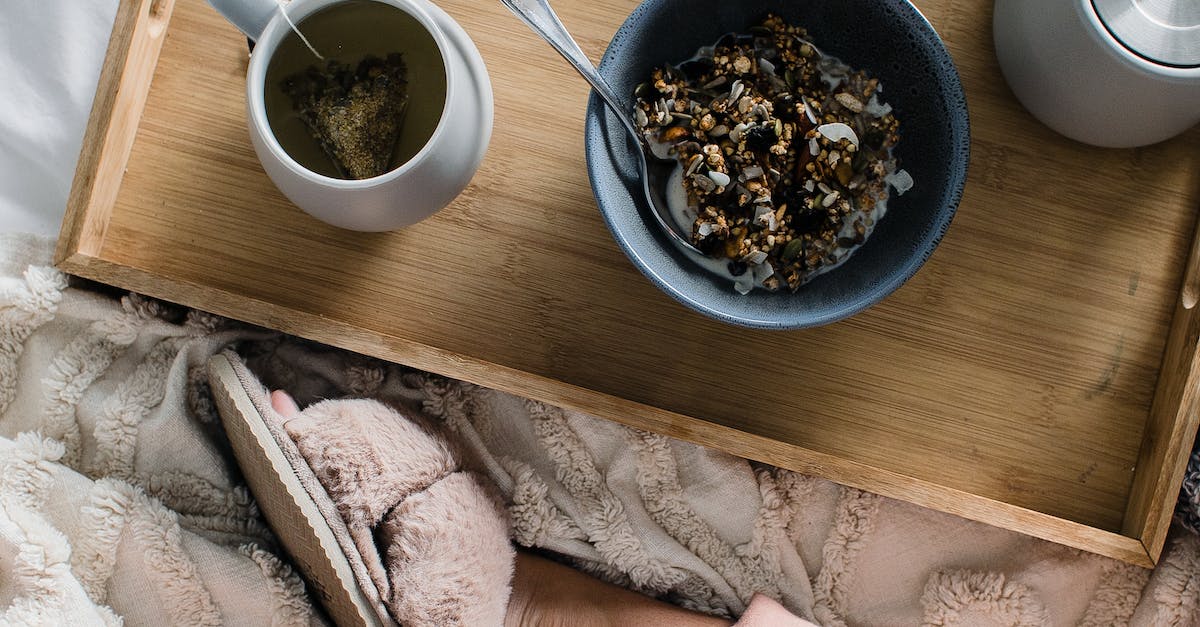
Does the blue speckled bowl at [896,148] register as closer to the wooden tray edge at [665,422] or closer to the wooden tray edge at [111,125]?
the wooden tray edge at [665,422]

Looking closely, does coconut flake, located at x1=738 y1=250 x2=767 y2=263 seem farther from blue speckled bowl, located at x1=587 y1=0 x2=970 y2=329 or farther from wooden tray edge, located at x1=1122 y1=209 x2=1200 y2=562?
wooden tray edge, located at x1=1122 y1=209 x2=1200 y2=562

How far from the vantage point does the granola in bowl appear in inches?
27.6

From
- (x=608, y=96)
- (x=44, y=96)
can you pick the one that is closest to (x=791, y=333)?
(x=608, y=96)

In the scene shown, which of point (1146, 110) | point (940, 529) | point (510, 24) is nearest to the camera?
point (1146, 110)

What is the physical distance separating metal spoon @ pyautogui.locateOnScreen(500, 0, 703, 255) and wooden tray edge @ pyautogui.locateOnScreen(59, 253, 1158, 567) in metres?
0.15

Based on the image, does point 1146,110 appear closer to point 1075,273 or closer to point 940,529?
point 1075,273

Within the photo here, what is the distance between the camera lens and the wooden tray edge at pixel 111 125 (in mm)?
758

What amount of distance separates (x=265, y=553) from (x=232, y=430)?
135 mm

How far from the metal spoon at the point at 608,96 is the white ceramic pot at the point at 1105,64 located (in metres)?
0.28

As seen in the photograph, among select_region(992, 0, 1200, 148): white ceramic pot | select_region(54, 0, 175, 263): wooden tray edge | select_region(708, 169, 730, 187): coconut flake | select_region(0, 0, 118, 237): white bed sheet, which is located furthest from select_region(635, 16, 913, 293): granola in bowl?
select_region(0, 0, 118, 237): white bed sheet

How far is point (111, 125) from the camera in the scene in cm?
76

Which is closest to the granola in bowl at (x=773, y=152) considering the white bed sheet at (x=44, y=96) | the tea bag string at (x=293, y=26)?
the tea bag string at (x=293, y=26)

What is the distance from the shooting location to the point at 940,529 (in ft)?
2.89

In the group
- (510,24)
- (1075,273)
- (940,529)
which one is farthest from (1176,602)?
(510,24)
